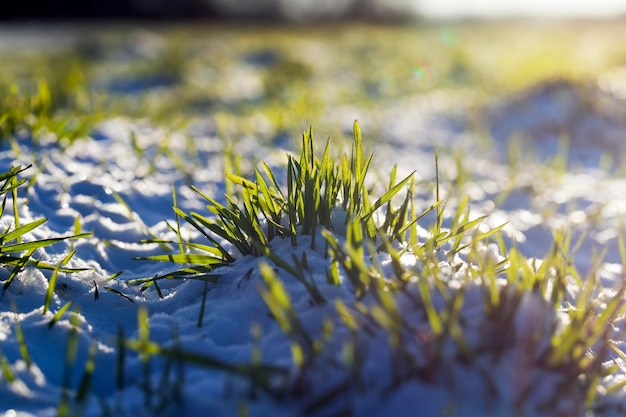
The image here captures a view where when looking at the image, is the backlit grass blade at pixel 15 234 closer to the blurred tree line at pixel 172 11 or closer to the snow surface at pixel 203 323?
the snow surface at pixel 203 323

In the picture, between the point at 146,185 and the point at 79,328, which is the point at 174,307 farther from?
the point at 146,185

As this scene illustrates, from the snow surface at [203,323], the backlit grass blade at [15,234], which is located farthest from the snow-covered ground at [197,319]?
the backlit grass blade at [15,234]

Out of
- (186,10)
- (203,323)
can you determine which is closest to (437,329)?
(203,323)

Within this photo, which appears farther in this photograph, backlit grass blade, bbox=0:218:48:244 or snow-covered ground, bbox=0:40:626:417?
backlit grass blade, bbox=0:218:48:244

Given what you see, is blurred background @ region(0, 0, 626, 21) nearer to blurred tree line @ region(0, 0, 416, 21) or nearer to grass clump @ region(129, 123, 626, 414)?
blurred tree line @ region(0, 0, 416, 21)

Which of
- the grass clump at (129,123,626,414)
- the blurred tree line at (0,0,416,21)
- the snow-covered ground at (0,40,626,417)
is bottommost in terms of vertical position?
the snow-covered ground at (0,40,626,417)

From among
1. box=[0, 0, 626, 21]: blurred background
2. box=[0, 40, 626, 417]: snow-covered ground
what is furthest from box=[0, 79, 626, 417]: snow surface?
box=[0, 0, 626, 21]: blurred background

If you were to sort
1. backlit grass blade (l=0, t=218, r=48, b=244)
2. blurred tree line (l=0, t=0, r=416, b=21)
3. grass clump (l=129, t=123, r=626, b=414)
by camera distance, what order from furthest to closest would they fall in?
1. blurred tree line (l=0, t=0, r=416, b=21)
2. backlit grass blade (l=0, t=218, r=48, b=244)
3. grass clump (l=129, t=123, r=626, b=414)
